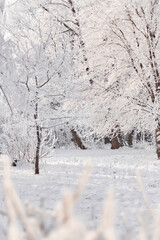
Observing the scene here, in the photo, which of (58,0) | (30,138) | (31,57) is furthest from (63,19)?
(31,57)

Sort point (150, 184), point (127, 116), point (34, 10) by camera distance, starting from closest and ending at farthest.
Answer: point (150, 184) < point (127, 116) < point (34, 10)

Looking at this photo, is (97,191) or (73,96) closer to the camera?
(97,191)

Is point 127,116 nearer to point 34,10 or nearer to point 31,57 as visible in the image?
point 31,57

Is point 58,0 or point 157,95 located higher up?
point 58,0

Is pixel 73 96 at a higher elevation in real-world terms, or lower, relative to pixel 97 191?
higher

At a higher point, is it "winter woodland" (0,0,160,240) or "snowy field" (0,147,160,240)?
"winter woodland" (0,0,160,240)

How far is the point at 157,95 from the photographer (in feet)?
33.1

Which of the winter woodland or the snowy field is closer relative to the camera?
the snowy field

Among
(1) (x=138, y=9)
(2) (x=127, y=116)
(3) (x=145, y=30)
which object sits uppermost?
(1) (x=138, y=9)

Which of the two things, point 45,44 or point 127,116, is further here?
point 127,116

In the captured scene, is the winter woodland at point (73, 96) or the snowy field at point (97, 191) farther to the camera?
the winter woodland at point (73, 96)

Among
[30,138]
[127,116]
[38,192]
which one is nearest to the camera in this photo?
[38,192]

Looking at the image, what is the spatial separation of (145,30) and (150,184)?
604 centimetres

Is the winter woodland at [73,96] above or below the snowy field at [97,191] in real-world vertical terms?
above
